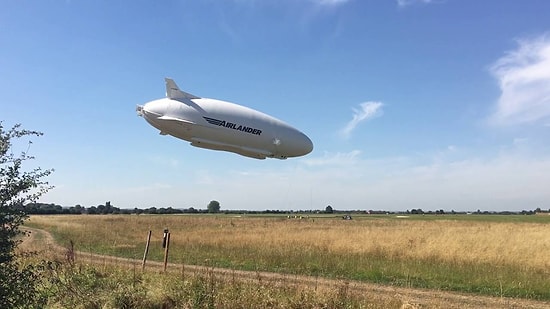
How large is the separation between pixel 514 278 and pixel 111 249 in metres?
22.2

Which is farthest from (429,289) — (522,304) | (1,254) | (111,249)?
(111,249)

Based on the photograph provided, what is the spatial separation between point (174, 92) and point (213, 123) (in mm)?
2188

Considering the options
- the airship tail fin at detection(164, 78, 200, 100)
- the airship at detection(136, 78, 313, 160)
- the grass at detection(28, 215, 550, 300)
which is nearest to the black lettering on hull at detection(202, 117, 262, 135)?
the airship at detection(136, 78, 313, 160)

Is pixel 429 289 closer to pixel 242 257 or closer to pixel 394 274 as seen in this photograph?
pixel 394 274

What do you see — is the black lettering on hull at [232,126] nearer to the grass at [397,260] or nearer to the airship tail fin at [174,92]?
the airship tail fin at [174,92]

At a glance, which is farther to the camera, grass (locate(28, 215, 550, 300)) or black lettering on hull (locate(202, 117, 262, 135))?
black lettering on hull (locate(202, 117, 262, 135))

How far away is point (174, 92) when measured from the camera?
18.5 metres

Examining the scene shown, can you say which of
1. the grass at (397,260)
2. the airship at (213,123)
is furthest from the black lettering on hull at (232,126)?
the grass at (397,260)

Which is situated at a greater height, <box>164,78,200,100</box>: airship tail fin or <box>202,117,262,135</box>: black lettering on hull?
<box>164,78,200,100</box>: airship tail fin

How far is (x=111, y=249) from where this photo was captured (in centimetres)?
2916

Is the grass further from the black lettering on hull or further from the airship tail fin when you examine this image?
the airship tail fin

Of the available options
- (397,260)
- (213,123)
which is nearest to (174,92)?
(213,123)

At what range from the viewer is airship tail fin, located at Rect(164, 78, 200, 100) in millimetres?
18422

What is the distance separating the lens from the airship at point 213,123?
694 inches
